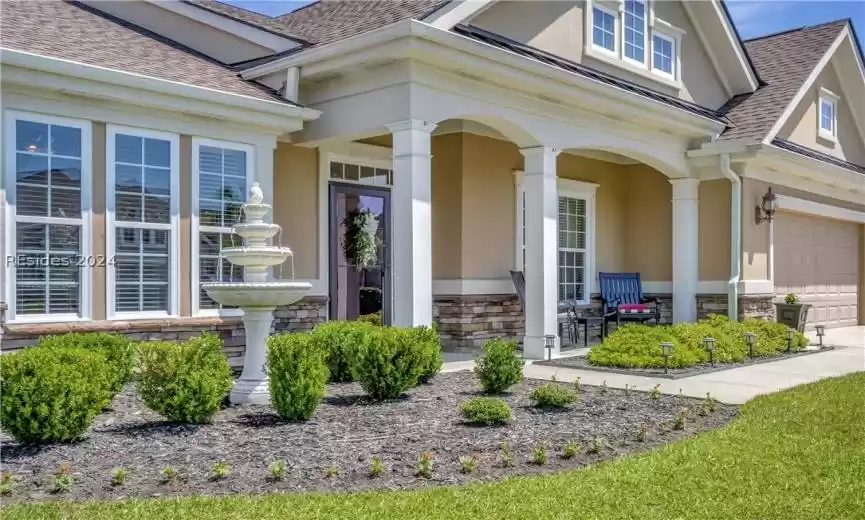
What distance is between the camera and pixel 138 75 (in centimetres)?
786

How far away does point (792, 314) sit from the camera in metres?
13.2

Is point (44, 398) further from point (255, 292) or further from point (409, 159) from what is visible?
point (409, 159)

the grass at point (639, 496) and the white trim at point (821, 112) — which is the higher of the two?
the white trim at point (821, 112)

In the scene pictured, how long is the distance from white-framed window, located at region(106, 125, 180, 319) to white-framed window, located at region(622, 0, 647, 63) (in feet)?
24.7

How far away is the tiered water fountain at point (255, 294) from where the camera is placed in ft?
21.6

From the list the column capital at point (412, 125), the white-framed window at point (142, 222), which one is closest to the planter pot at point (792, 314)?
the column capital at point (412, 125)

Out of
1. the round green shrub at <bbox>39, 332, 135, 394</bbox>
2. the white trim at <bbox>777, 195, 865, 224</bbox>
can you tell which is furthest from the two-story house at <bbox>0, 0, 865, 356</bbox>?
the round green shrub at <bbox>39, 332, 135, 394</bbox>

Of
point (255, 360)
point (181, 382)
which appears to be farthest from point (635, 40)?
point (181, 382)

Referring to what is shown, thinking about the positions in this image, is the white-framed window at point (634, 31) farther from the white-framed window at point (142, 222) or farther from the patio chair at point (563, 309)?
the white-framed window at point (142, 222)

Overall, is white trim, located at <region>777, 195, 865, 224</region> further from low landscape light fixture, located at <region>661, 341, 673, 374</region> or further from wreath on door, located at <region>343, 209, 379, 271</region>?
wreath on door, located at <region>343, 209, 379, 271</region>

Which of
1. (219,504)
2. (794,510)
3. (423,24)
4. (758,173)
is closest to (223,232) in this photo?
(423,24)

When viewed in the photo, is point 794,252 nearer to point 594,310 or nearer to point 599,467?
point 594,310

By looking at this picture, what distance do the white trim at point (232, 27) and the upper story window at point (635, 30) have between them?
572cm

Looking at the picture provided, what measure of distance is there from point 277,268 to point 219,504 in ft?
18.5
